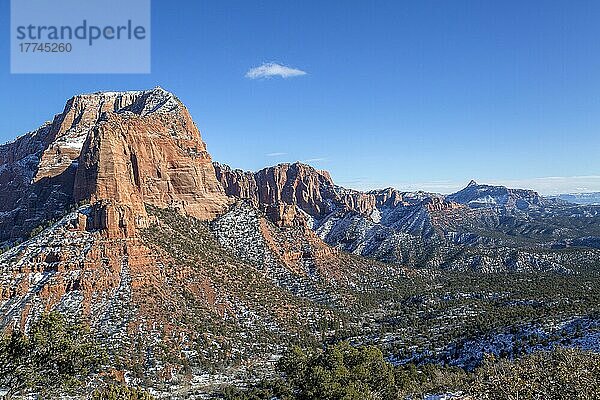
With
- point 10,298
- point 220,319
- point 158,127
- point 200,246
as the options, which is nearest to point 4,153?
point 158,127

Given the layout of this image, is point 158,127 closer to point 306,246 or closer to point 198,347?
point 306,246

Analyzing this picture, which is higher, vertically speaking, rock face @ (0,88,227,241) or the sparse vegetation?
rock face @ (0,88,227,241)

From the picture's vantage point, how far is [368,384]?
35.9 m

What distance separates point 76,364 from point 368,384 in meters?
21.9

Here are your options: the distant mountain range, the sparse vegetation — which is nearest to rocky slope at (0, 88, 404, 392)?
the distant mountain range

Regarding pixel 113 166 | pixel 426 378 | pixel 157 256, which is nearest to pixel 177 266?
pixel 157 256

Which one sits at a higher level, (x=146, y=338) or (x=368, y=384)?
(x=368, y=384)

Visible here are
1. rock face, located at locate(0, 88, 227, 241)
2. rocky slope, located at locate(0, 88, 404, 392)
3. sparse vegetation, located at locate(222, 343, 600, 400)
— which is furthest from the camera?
rock face, located at locate(0, 88, 227, 241)

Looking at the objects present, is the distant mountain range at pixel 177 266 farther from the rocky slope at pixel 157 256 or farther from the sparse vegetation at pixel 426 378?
the sparse vegetation at pixel 426 378

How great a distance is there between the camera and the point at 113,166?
83500 millimetres

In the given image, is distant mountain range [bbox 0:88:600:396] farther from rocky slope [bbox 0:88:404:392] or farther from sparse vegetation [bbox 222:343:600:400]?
sparse vegetation [bbox 222:343:600:400]

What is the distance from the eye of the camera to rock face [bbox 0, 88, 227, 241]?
85.2 m

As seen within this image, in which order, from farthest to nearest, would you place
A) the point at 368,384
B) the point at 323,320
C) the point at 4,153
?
the point at 4,153, the point at 323,320, the point at 368,384

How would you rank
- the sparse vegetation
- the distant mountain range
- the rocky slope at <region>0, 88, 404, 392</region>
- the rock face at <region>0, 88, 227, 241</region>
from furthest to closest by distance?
the rock face at <region>0, 88, 227, 241</region>, the distant mountain range, the rocky slope at <region>0, 88, 404, 392</region>, the sparse vegetation
